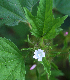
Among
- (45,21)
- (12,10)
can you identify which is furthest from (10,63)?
(12,10)

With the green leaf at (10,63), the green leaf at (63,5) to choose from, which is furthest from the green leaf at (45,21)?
the green leaf at (63,5)

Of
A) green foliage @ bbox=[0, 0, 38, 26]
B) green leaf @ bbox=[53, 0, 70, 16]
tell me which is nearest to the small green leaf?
green foliage @ bbox=[0, 0, 38, 26]

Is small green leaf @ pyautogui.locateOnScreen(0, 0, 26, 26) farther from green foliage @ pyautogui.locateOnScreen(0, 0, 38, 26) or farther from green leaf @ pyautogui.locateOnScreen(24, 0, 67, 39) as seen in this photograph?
green leaf @ pyautogui.locateOnScreen(24, 0, 67, 39)

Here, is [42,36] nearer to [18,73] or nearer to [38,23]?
[38,23]

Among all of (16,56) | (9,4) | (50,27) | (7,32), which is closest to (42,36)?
(50,27)

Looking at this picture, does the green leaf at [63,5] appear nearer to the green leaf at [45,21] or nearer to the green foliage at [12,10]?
the green foliage at [12,10]
